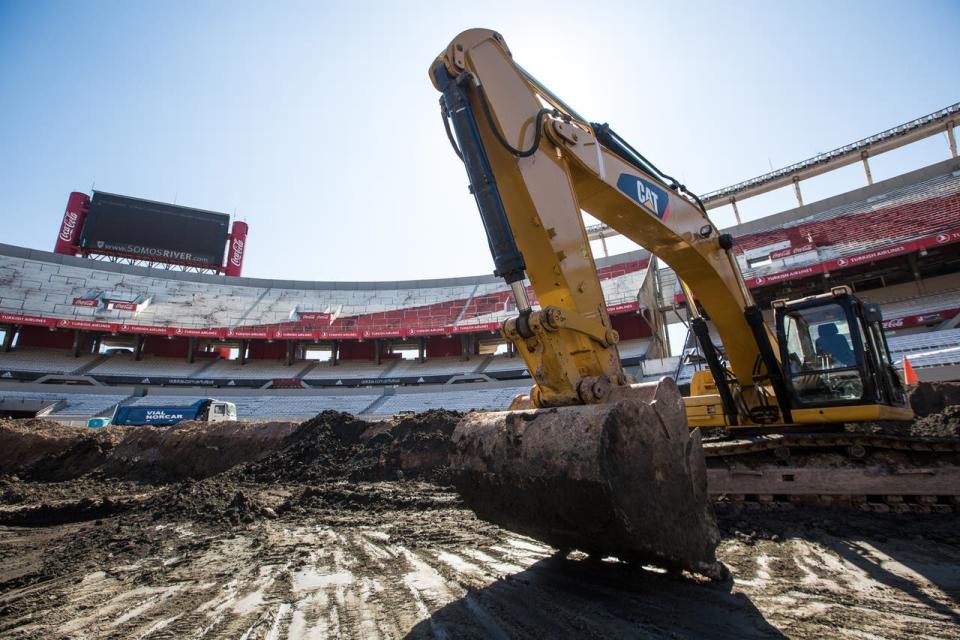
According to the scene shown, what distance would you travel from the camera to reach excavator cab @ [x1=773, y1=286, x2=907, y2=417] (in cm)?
484

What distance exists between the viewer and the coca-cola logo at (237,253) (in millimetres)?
34469

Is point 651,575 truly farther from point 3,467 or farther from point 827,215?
point 827,215

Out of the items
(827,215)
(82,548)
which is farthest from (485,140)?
(827,215)

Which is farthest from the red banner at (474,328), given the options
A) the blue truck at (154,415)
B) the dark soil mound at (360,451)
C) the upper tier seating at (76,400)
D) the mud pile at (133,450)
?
the upper tier seating at (76,400)

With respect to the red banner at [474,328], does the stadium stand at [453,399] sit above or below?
below

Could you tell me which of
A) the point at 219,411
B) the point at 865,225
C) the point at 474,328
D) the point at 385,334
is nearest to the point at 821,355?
the point at 219,411

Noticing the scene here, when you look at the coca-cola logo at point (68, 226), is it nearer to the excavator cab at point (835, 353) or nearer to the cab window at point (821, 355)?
the excavator cab at point (835, 353)

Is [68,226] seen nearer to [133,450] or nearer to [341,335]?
[341,335]

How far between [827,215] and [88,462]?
35.0 meters

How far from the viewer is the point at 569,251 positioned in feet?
10.9

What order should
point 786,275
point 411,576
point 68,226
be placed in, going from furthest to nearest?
point 68,226 < point 786,275 < point 411,576

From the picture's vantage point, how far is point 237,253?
34.6 meters

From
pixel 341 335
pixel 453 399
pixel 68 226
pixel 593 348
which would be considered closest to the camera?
pixel 593 348

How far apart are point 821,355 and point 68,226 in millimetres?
42166
